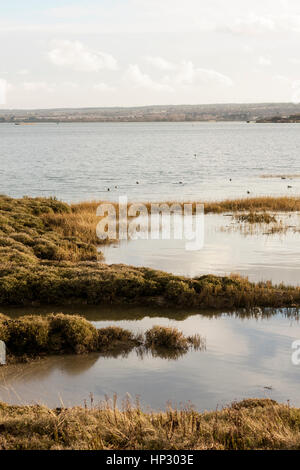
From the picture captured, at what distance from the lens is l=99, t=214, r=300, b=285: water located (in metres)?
20.1

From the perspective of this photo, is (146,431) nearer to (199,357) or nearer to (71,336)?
(199,357)

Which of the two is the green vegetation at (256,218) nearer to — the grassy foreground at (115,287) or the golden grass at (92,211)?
the golden grass at (92,211)

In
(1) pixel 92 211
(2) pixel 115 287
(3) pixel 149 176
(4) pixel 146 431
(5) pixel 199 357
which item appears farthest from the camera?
(3) pixel 149 176

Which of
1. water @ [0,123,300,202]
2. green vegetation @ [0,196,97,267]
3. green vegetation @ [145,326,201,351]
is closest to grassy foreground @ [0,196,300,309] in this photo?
green vegetation @ [0,196,97,267]

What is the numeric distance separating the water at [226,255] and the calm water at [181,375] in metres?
5.81

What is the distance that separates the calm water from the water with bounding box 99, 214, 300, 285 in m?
5.81

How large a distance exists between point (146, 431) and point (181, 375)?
14.4ft

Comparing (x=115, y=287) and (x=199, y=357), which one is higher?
(x=115, y=287)

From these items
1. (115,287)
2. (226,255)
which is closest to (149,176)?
(226,255)

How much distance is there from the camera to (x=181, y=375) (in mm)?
11406

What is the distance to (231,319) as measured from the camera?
600 inches

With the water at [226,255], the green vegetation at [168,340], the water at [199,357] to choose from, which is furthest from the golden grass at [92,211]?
the green vegetation at [168,340]

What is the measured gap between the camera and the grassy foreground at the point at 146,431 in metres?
6.75
